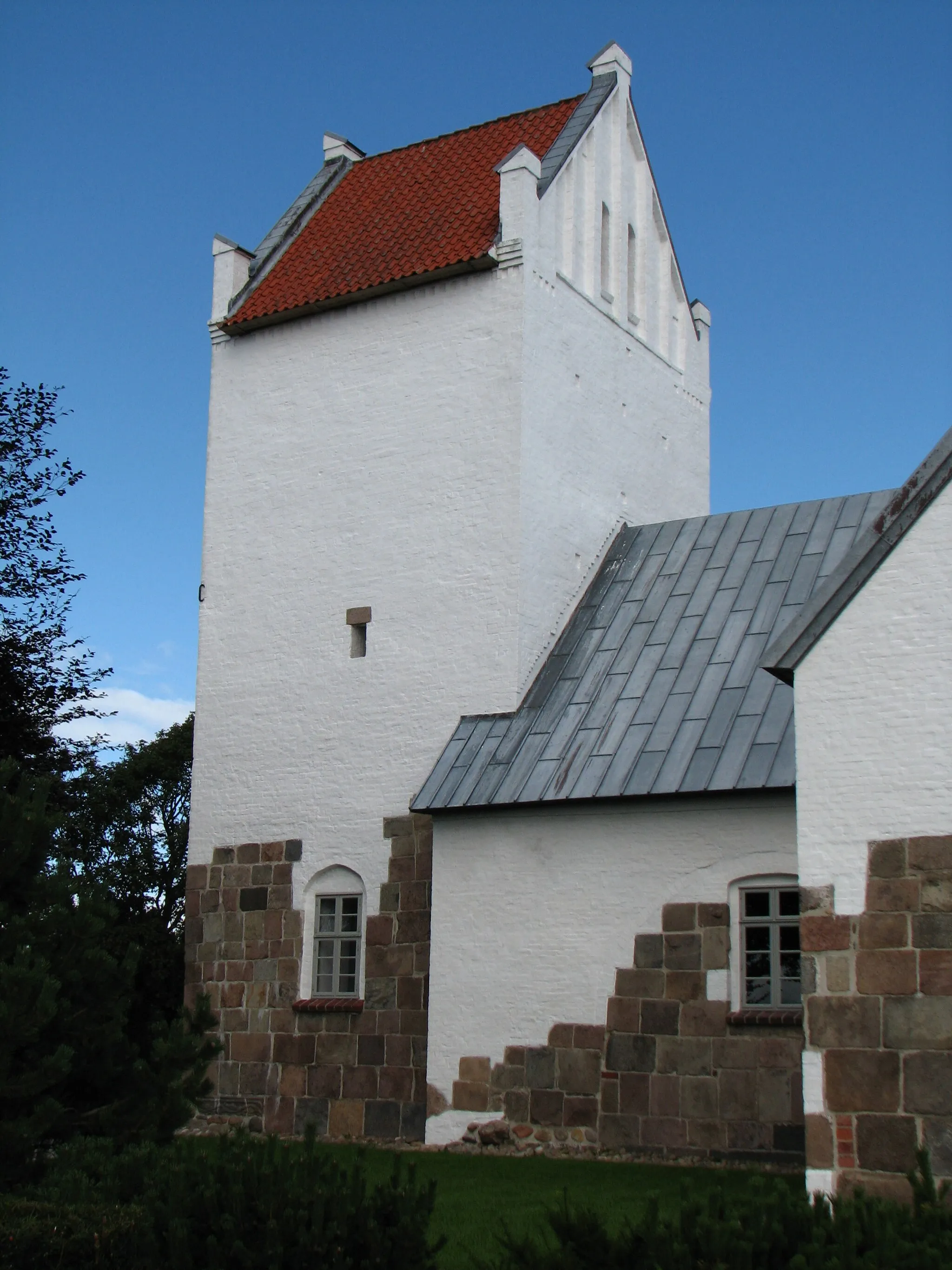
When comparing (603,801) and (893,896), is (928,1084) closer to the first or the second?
(893,896)

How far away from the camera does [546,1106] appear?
12.4 metres

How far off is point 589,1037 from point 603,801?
191cm

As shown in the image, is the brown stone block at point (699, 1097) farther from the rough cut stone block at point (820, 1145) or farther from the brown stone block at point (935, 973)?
the brown stone block at point (935, 973)


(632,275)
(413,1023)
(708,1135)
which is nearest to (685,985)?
(708,1135)

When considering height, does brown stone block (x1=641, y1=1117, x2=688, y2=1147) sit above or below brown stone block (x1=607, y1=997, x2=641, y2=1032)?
below

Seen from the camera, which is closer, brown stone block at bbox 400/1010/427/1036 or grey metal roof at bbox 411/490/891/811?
grey metal roof at bbox 411/490/891/811

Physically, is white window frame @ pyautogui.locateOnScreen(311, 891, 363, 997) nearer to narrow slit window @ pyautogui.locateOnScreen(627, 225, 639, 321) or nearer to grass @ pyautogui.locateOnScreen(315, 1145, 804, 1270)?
grass @ pyautogui.locateOnScreen(315, 1145, 804, 1270)

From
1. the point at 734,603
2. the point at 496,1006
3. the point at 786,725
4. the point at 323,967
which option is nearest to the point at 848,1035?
the point at 786,725

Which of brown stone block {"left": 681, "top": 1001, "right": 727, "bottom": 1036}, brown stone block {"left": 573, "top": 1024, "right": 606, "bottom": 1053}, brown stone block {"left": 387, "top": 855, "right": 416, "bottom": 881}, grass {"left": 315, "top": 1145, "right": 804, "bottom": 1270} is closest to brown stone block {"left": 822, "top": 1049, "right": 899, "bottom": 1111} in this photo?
grass {"left": 315, "top": 1145, "right": 804, "bottom": 1270}

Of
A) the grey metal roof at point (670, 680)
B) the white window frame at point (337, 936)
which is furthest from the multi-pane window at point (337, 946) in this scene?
the grey metal roof at point (670, 680)

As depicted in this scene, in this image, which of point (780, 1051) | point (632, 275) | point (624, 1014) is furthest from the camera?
point (632, 275)

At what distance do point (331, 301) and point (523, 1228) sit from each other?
10629 millimetres

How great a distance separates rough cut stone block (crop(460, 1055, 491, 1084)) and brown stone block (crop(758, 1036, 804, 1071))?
8.07 ft

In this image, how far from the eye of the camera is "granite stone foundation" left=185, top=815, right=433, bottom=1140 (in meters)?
13.8
